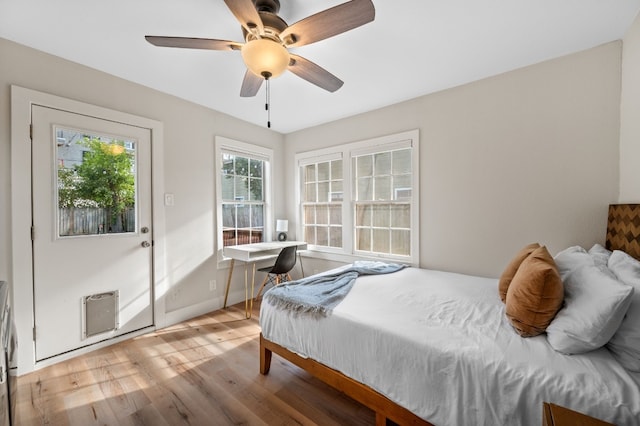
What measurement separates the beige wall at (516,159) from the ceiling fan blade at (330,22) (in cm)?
137

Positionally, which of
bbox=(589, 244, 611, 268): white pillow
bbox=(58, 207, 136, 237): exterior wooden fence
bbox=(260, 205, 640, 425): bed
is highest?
bbox=(58, 207, 136, 237): exterior wooden fence

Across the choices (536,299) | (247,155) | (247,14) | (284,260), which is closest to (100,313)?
(284,260)

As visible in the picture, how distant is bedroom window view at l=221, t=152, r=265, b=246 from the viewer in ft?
11.6

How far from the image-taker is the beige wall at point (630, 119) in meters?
1.79

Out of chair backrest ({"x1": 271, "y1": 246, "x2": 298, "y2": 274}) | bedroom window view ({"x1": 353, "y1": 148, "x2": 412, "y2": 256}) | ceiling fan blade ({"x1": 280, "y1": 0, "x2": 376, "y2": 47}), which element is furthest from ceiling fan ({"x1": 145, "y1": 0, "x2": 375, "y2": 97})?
chair backrest ({"x1": 271, "y1": 246, "x2": 298, "y2": 274})

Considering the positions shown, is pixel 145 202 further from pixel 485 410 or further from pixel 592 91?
pixel 592 91

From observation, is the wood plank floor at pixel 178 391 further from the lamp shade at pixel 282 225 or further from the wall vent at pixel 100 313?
the lamp shade at pixel 282 225

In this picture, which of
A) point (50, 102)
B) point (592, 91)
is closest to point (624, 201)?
point (592, 91)

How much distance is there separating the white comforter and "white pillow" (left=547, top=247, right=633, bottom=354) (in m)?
0.06

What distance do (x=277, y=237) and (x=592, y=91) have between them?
12.4 feet

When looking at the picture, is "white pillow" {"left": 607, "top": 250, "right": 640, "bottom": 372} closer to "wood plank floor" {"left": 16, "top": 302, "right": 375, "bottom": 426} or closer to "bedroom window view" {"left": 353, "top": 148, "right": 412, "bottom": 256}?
"wood plank floor" {"left": 16, "top": 302, "right": 375, "bottom": 426}

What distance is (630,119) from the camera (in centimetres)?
189

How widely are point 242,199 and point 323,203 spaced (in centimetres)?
116

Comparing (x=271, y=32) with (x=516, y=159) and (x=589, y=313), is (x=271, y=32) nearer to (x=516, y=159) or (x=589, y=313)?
(x=589, y=313)
